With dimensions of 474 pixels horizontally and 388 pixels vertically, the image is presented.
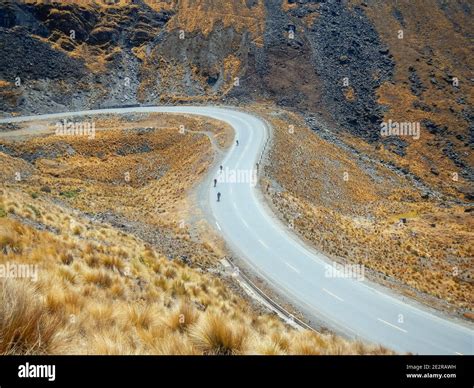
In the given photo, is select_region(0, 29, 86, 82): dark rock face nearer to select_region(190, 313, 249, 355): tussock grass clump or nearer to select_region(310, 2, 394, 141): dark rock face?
select_region(310, 2, 394, 141): dark rock face

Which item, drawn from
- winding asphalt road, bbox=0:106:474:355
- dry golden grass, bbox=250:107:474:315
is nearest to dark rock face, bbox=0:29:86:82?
dry golden grass, bbox=250:107:474:315

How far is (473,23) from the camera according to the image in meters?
82.3

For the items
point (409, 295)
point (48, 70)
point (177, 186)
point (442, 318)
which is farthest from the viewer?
point (48, 70)

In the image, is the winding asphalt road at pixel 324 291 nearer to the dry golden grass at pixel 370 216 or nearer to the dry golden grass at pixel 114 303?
the dry golden grass at pixel 370 216

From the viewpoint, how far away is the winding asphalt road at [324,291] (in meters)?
14.0

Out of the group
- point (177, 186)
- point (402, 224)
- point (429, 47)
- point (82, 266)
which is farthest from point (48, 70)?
point (429, 47)

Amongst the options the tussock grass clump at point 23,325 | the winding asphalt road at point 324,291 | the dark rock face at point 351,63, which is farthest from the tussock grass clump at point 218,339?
the dark rock face at point 351,63

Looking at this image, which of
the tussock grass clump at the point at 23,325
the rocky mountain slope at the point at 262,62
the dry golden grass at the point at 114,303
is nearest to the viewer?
the tussock grass clump at the point at 23,325

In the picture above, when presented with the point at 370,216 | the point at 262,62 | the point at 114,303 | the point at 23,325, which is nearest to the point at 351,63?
the point at 262,62

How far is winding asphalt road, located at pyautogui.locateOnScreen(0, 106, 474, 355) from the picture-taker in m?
14.0

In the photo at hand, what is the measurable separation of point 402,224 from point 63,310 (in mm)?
35011

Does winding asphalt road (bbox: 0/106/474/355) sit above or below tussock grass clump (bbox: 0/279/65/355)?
below

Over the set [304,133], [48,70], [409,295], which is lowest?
[409,295]
